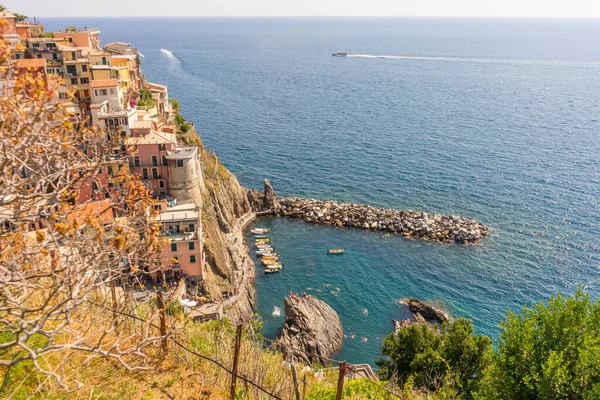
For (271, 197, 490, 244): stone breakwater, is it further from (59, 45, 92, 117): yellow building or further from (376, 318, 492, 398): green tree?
(376, 318, 492, 398): green tree

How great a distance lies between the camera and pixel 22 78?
9.33 metres

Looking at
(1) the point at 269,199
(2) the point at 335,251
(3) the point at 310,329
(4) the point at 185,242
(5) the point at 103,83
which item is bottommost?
(3) the point at 310,329

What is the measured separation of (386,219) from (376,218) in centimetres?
160

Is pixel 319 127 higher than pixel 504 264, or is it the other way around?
pixel 319 127

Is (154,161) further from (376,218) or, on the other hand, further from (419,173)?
(419,173)

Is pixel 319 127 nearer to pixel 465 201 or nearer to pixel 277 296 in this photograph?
pixel 465 201

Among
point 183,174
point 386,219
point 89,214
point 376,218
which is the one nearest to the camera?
point 89,214

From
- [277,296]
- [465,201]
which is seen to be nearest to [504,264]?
[465,201]

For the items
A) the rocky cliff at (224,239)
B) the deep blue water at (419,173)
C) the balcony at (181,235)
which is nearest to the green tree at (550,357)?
Result: the rocky cliff at (224,239)

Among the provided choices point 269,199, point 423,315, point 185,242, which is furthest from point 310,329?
point 269,199

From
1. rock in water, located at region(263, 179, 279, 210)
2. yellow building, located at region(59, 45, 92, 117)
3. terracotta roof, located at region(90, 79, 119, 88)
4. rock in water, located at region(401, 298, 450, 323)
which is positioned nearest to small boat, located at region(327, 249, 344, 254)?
rock in water, located at region(401, 298, 450, 323)

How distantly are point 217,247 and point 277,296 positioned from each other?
9.65m

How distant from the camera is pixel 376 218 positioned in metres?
72.7

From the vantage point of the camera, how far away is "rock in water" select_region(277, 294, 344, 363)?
4573 cm
